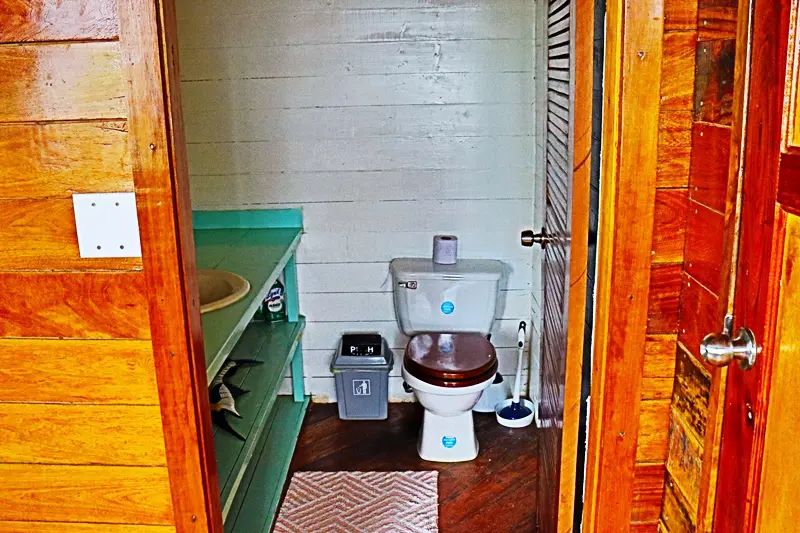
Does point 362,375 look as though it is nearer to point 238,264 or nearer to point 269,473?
point 269,473

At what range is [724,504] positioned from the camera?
3.76ft

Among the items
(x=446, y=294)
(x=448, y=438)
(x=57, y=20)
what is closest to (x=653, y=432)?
(x=57, y=20)

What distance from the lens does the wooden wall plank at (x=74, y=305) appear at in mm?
1402

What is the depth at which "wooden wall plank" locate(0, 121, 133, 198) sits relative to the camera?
1.33 metres

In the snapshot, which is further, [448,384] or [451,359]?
[451,359]

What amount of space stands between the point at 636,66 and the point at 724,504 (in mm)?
733

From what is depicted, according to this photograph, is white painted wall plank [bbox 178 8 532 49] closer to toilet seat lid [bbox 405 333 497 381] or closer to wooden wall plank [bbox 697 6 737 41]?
toilet seat lid [bbox 405 333 497 381]

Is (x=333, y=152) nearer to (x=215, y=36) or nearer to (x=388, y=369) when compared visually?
(x=215, y=36)

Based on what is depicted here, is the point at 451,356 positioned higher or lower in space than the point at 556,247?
lower

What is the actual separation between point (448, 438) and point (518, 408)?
0.47 meters

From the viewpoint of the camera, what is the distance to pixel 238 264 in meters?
2.72

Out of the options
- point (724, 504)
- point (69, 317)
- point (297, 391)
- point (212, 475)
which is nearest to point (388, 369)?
point (297, 391)

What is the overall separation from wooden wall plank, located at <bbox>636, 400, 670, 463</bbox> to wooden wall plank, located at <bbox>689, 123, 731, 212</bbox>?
1.37ft

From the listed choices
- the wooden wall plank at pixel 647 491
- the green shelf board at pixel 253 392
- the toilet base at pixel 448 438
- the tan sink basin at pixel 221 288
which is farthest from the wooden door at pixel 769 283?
the toilet base at pixel 448 438
